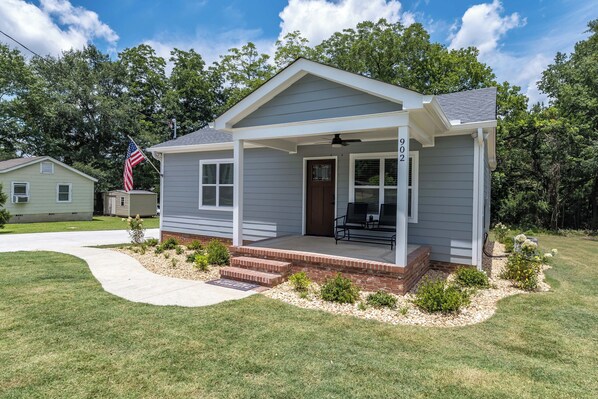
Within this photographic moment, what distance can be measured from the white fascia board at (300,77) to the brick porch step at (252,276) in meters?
2.86

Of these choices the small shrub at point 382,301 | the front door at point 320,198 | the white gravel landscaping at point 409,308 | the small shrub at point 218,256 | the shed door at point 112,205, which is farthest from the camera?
the shed door at point 112,205

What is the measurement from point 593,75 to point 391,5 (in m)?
13.0

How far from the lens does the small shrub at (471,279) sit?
5691mm

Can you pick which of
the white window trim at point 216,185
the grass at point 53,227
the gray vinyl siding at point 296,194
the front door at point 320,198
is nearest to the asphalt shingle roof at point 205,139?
the gray vinyl siding at point 296,194

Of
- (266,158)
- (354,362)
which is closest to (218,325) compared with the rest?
(354,362)

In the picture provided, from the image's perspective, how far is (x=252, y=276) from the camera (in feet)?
19.1

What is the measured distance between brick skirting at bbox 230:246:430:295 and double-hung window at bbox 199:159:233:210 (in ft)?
10.4

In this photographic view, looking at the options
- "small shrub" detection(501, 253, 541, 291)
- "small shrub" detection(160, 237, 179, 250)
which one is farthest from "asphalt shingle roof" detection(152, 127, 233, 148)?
"small shrub" detection(501, 253, 541, 291)

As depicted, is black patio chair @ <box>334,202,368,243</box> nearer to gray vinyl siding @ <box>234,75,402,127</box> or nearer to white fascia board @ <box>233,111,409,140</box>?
white fascia board @ <box>233,111,409,140</box>

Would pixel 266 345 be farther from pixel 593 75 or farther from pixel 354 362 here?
pixel 593 75

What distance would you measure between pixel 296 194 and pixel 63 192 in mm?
17662

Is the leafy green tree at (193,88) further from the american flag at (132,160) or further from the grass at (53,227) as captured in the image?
the american flag at (132,160)

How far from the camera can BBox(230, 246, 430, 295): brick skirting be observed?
5.12 m

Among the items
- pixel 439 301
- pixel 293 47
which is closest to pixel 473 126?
pixel 439 301
